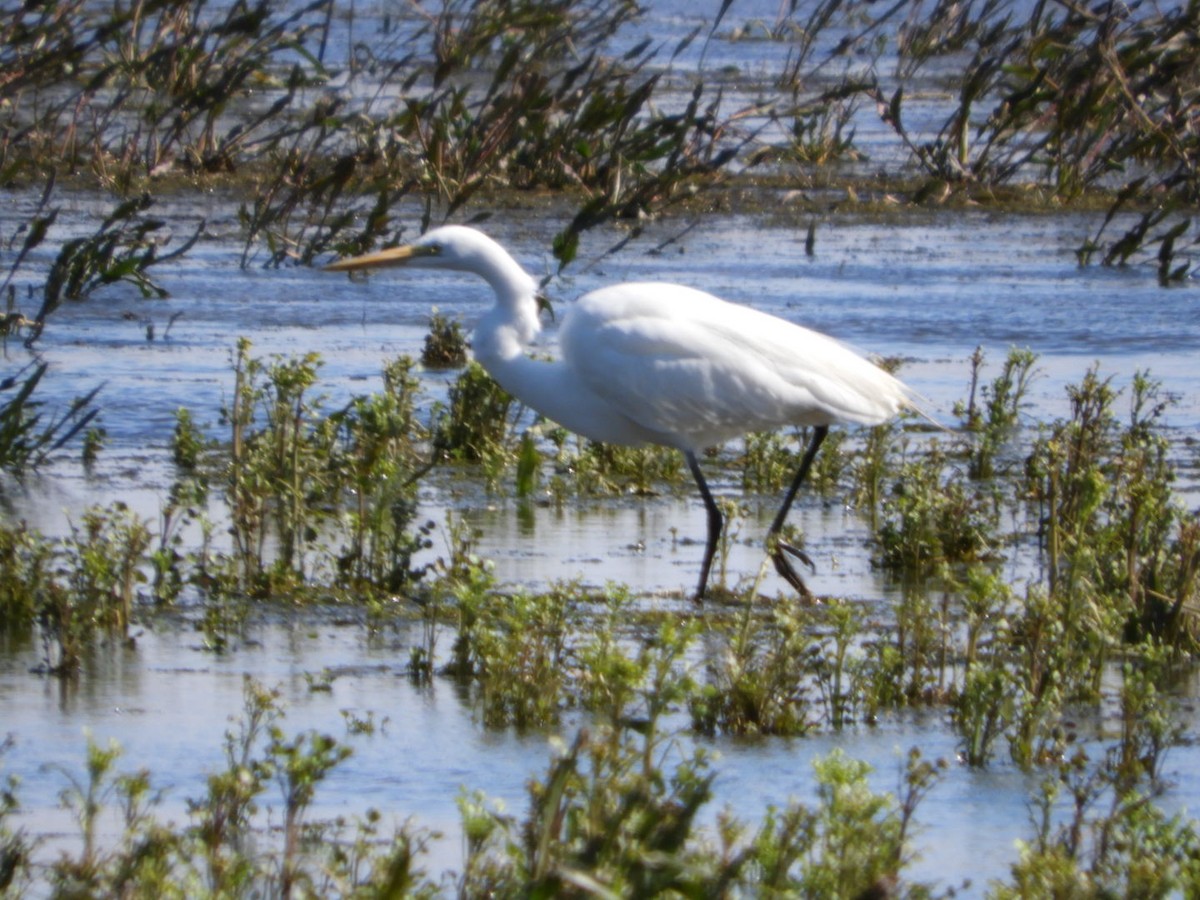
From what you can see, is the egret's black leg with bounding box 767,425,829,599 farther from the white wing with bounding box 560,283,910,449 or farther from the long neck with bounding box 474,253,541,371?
the long neck with bounding box 474,253,541,371

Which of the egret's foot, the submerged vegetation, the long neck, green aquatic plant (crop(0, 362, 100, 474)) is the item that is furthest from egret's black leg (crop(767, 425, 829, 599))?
green aquatic plant (crop(0, 362, 100, 474))

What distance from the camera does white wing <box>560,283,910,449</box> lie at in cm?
680

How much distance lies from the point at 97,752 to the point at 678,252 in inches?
418

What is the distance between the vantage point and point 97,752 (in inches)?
129

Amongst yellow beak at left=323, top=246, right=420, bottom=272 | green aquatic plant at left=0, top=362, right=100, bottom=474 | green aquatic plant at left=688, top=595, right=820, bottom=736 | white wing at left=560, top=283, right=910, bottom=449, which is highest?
yellow beak at left=323, top=246, right=420, bottom=272

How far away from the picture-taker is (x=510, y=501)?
7.56 m

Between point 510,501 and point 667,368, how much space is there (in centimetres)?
102

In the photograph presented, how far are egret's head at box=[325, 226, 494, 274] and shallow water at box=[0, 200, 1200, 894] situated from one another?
2.79 feet

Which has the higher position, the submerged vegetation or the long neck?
the long neck

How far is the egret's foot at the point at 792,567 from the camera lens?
6.31 metres

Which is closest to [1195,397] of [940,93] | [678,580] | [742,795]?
[678,580]

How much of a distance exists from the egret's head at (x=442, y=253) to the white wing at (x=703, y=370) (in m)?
0.38

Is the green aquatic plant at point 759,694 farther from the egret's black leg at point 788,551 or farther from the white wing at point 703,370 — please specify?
the white wing at point 703,370

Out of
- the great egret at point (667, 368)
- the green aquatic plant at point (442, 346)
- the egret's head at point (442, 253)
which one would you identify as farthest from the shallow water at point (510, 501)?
the egret's head at point (442, 253)
